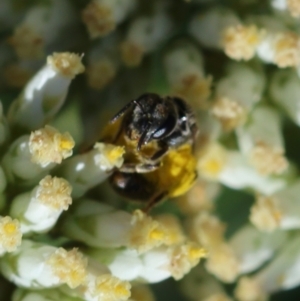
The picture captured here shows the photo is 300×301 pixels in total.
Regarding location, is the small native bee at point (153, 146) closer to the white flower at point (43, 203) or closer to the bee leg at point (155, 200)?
the bee leg at point (155, 200)

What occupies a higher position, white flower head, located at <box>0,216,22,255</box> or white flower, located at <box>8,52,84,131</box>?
white flower, located at <box>8,52,84,131</box>

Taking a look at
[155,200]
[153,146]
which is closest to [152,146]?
[153,146]

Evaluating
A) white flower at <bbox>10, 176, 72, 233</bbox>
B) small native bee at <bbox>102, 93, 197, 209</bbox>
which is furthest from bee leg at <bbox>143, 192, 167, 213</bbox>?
white flower at <bbox>10, 176, 72, 233</bbox>

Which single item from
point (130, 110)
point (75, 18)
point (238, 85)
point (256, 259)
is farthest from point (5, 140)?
point (256, 259)

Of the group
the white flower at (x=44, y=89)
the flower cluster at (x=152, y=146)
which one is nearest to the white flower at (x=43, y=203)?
the flower cluster at (x=152, y=146)

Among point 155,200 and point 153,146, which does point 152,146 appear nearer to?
point 153,146

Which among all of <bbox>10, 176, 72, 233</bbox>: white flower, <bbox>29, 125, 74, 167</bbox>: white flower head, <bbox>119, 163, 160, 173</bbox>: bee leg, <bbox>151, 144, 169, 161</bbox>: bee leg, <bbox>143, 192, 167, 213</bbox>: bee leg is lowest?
<bbox>143, 192, 167, 213</bbox>: bee leg

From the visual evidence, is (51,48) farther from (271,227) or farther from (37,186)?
(271,227)

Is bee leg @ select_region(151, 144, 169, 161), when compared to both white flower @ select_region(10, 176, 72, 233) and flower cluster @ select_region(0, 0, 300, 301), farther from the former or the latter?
white flower @ select_region(10, 176, 72, 233)
